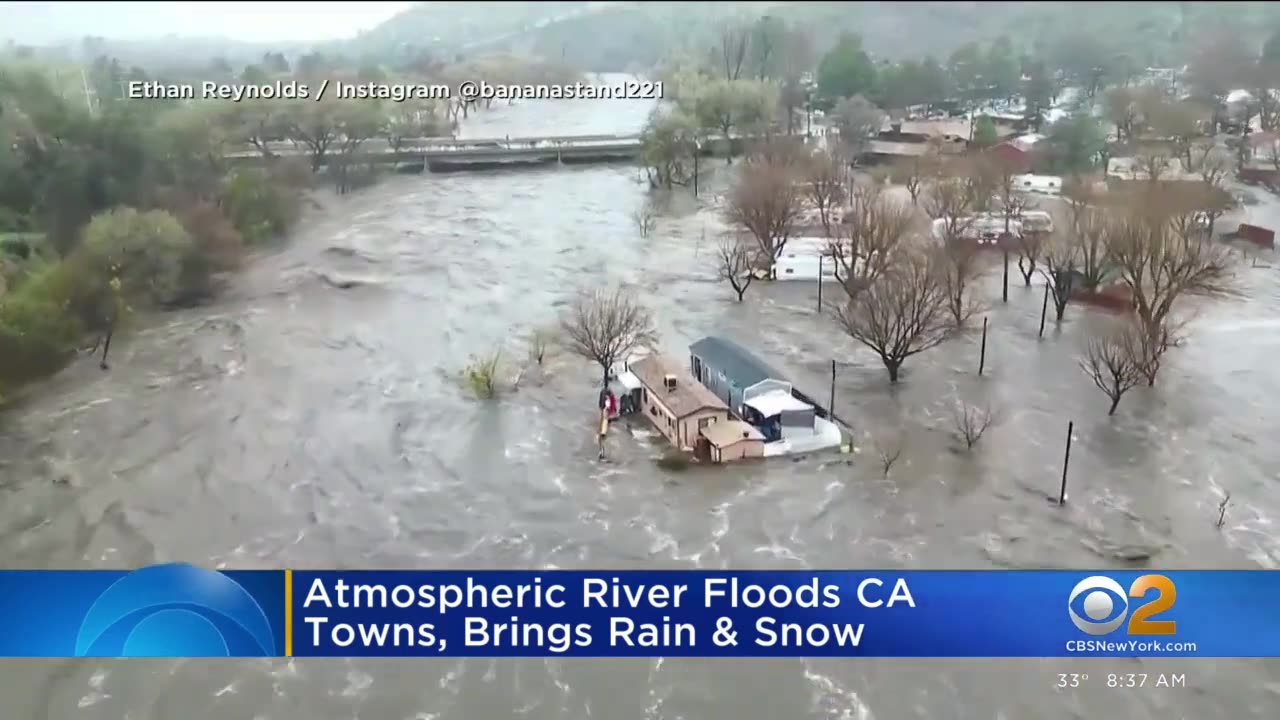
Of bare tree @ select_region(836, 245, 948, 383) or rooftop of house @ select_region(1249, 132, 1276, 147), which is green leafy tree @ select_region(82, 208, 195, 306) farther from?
rooftop of house @ select_region(1249, 132, 1276, 147)

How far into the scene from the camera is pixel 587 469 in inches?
328

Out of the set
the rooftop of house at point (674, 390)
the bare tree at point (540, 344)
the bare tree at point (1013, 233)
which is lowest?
the bare tree at point (540, 344)

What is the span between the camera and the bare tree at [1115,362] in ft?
30.4

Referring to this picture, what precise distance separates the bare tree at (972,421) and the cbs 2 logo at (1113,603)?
12.7ft


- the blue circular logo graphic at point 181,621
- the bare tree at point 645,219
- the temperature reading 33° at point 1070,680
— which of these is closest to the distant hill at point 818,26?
the bare tree at point 645,219

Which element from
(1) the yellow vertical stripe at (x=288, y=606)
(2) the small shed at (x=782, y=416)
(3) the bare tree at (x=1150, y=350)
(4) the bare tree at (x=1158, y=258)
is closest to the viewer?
(1) the yellow vertical stripe at (x=288, y=606)

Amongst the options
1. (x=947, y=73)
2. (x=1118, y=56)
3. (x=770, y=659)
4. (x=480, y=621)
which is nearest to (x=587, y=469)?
(x=770, y=659)

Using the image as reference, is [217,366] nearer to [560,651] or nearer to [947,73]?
[560,651]

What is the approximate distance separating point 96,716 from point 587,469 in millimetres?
3766

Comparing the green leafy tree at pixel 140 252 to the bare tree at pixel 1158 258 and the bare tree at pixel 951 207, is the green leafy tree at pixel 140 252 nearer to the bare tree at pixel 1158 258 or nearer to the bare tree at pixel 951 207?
the bare tree at pixel 951 207

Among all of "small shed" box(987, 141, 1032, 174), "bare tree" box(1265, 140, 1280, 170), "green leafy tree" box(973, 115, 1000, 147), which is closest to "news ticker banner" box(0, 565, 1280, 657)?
"small shed" box(987, 141, 1032, 174)

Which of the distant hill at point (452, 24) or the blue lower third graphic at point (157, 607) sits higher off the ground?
the distant hill at point (452, 24)

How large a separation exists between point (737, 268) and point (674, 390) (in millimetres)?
4669

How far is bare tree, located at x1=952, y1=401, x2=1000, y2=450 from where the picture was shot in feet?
28.6
